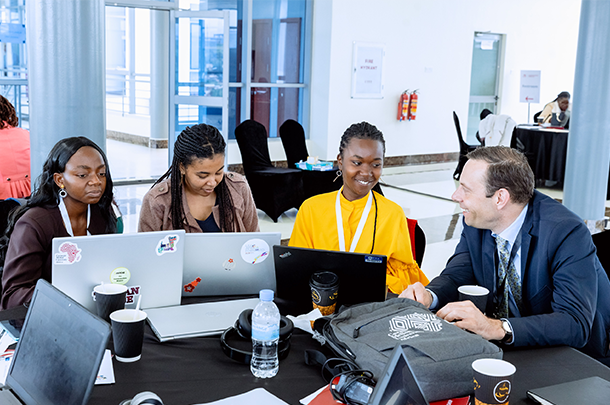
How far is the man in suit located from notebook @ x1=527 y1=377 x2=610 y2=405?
0.27 m

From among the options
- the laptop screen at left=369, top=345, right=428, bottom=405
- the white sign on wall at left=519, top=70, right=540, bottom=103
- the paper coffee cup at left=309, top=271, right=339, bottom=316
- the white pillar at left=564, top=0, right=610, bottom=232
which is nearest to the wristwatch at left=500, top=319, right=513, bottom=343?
the paper coffee cup at left=309, top=271, right=339, bottom=316

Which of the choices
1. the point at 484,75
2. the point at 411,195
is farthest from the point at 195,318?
the point at 484,75

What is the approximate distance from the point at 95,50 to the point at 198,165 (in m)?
1.51

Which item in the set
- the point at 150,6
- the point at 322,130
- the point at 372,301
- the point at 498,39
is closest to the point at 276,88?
the point at 322,130

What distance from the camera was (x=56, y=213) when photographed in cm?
235

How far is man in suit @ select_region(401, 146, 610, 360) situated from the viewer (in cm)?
189

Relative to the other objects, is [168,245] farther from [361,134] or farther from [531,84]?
[531,84]

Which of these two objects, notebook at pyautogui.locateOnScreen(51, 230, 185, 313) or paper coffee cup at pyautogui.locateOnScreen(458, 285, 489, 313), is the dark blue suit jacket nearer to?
paper coffee cup at pyautogui.locateOnScreen(458, 285, 489, 313)

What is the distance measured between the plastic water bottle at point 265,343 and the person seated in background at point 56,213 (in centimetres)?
97

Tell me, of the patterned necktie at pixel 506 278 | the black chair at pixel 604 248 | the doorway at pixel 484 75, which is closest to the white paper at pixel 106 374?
the patterned necktie at pixel 506 278

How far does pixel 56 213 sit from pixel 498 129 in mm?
7434

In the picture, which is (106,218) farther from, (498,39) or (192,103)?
→ (498,39)

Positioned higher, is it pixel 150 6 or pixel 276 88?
pixel 150 6

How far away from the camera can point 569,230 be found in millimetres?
1970
